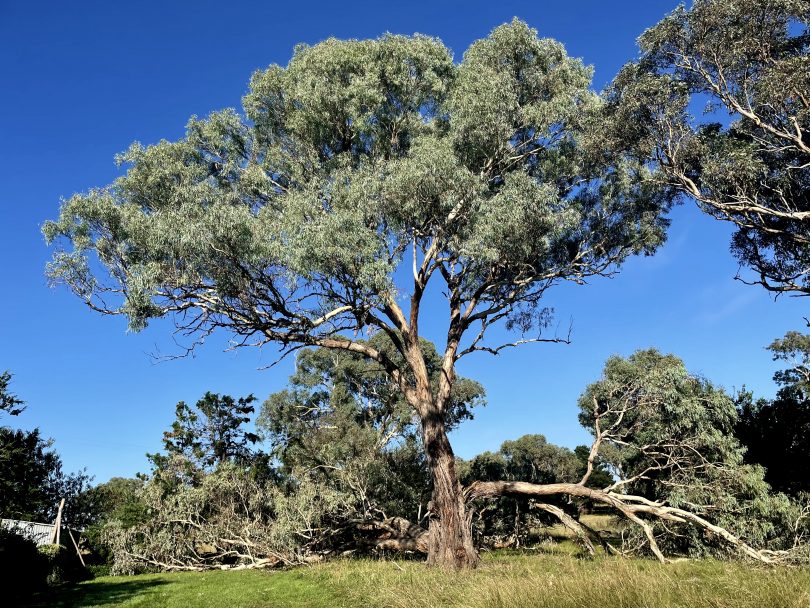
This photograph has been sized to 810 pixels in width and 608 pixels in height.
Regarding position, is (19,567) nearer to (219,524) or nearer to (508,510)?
(219,524)

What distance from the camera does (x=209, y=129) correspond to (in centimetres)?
1747

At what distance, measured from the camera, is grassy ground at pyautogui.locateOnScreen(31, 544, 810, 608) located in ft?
19.6

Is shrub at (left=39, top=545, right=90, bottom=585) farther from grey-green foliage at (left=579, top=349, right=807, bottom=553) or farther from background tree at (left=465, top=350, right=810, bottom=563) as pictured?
grey-green foliage at (left=579, top=349, right=807, bottom=553)

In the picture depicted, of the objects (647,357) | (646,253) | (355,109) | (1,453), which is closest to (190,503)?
(1,453)

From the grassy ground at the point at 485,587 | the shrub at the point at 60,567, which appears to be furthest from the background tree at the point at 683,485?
the shrub at the point at 60,567

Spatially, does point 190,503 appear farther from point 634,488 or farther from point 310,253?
point 634,488

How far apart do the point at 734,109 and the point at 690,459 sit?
415 inches

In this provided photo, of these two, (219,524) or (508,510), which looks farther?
(508,510)

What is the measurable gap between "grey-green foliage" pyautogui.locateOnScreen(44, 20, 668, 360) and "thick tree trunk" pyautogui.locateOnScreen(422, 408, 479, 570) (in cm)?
383

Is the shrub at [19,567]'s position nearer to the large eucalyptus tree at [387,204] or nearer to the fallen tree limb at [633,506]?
the large eucalyptus tree at [387,204]

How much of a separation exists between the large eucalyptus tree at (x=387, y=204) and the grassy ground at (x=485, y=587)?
Result: 2757 millimetres

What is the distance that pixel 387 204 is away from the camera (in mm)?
13672

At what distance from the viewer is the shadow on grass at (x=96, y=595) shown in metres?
12.2

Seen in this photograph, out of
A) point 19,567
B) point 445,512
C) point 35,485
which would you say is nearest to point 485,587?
point 445,512
